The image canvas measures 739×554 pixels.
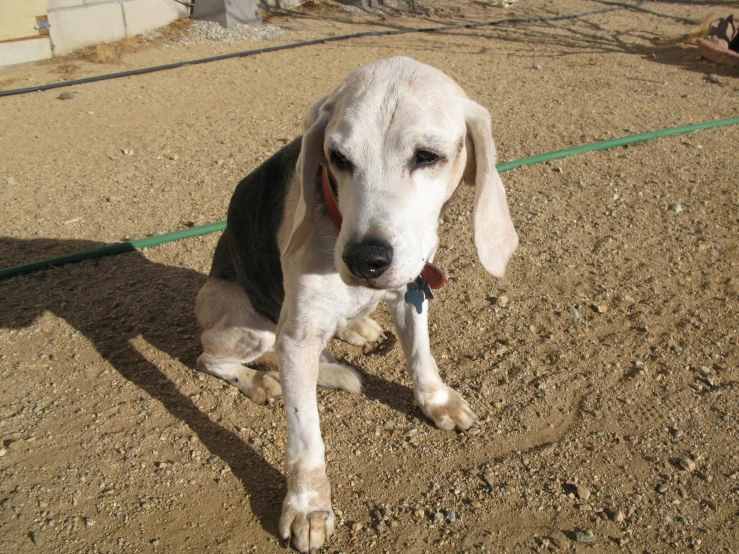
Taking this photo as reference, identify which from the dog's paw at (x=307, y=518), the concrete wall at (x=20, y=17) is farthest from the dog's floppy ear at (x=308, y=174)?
the concrete wall at (x=20, y=17)

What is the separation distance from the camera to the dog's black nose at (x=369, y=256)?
75.7 inches

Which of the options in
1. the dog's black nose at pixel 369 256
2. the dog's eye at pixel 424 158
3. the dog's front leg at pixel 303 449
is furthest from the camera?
the dog's front leg at pixel 303 449

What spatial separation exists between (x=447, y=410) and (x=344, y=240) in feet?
4.24

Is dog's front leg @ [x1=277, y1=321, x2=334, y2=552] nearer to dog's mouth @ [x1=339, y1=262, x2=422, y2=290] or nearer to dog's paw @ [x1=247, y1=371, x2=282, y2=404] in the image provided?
dog's mouth @ [x1=339, y1=262, x2=422, y2=290]

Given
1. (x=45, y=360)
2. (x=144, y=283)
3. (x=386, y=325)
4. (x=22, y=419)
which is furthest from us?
(x=144, y=283)

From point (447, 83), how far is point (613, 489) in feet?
5.79

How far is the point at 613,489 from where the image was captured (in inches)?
103

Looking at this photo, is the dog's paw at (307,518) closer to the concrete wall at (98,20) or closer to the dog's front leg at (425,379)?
the dog's front leg at (425,379)

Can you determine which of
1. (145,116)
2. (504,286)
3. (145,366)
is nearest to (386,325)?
(504,286)

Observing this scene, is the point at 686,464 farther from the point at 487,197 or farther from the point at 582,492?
the point at 487,197

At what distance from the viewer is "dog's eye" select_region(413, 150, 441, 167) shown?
6.73 ft

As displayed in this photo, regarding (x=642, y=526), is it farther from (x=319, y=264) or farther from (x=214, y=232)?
(x=214, y=232)

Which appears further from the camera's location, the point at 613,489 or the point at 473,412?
the point at 473,412

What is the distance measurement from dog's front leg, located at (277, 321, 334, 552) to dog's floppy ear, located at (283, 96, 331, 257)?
34cm
